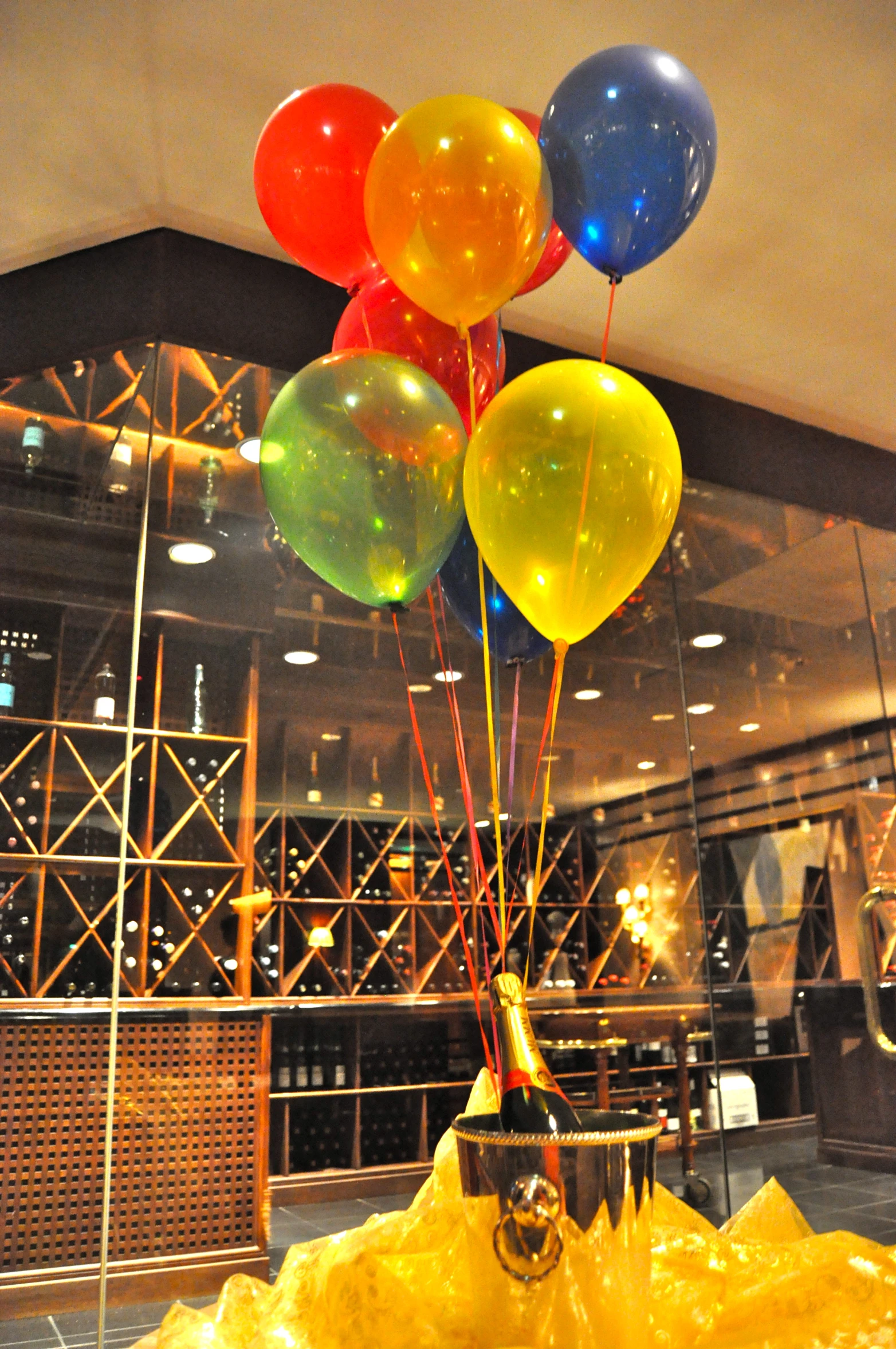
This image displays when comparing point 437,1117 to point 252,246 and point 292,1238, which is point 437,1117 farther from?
point 252,246

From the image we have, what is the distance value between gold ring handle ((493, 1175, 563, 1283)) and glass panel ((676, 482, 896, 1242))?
103 inches

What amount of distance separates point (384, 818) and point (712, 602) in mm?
1525

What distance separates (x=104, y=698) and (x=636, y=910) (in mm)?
1831

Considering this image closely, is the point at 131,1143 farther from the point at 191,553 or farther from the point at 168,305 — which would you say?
the point at 168,305

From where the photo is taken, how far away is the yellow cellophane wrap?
0.90m

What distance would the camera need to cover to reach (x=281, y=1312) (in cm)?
99

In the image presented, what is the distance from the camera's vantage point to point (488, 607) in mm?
1822

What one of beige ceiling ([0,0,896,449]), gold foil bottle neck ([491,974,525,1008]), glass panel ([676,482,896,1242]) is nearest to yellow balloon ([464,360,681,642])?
gold foil bottle neck ([491,974,525,1008])

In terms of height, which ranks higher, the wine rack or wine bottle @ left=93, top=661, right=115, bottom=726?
wine bottle @ left=93, top=661, right=115, bottom=726

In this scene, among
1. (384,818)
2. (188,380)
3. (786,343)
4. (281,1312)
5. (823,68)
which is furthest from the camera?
(786,343)

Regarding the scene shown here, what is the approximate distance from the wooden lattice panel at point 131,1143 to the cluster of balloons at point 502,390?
133 cm

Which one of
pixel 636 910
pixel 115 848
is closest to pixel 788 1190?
pixel 636 910

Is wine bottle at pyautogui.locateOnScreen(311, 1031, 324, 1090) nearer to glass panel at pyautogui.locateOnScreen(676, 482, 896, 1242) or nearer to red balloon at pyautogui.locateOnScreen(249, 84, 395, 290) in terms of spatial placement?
glass panel at pyautogui.locateOnScreen(676, 482, 896, 1242)

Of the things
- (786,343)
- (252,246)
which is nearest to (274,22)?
(252,246)
